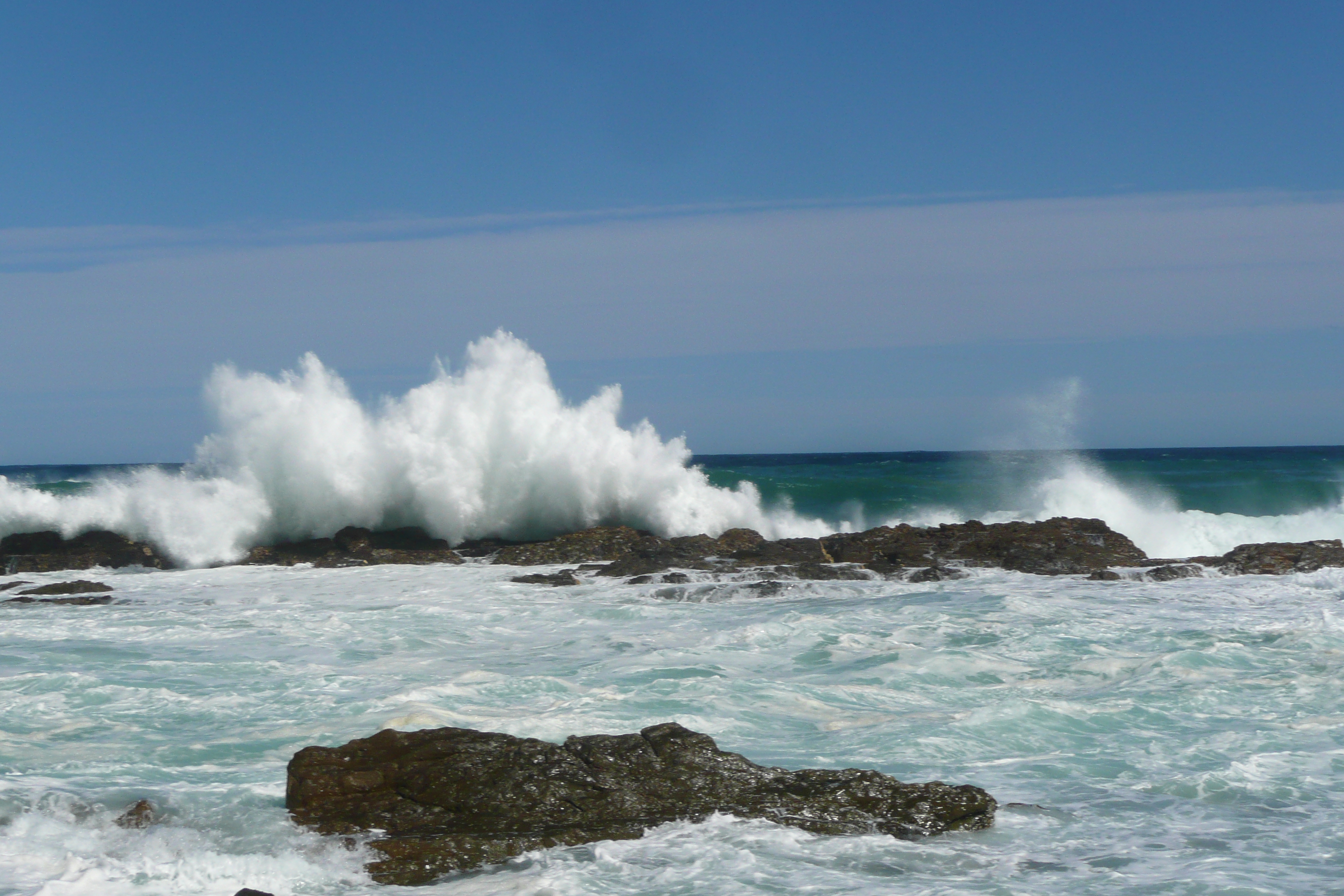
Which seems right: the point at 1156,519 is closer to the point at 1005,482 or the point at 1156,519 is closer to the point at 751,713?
the point at 1005,482

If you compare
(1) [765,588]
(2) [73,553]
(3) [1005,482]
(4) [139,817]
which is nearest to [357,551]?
(2) [73,553]

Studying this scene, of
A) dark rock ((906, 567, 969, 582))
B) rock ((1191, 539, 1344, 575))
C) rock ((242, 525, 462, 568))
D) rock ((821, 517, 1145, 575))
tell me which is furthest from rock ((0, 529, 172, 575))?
rock ((1191, 539, 1344, 575))

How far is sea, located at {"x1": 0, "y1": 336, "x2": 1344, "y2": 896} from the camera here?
5.27 m

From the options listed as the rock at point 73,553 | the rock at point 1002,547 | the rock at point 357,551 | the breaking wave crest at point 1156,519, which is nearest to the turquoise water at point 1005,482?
the breaking wave crest at point 1156,519

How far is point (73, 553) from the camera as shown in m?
20.0

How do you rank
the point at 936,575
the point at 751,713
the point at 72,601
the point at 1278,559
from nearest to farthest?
the point at 751,713 → the point at 72,601 → the point at 936,575 → the point at 1278,559

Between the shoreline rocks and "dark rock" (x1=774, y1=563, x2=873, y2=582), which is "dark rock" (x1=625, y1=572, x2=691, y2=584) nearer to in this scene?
the shoreline rocks

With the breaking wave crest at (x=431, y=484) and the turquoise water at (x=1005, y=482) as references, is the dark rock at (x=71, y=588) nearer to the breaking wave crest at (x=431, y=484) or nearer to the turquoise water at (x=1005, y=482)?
the breaking wave crest at (x=431, y=484)

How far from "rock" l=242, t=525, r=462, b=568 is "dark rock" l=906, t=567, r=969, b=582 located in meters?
7.47

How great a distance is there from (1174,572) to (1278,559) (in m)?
1.88

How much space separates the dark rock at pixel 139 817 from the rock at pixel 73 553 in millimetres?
15456

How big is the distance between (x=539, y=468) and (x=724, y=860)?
17.7 m

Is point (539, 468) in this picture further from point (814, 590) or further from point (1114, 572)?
point (1114, 572)

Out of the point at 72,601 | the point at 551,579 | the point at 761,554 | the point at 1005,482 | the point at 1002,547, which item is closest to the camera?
the point at 72,601
